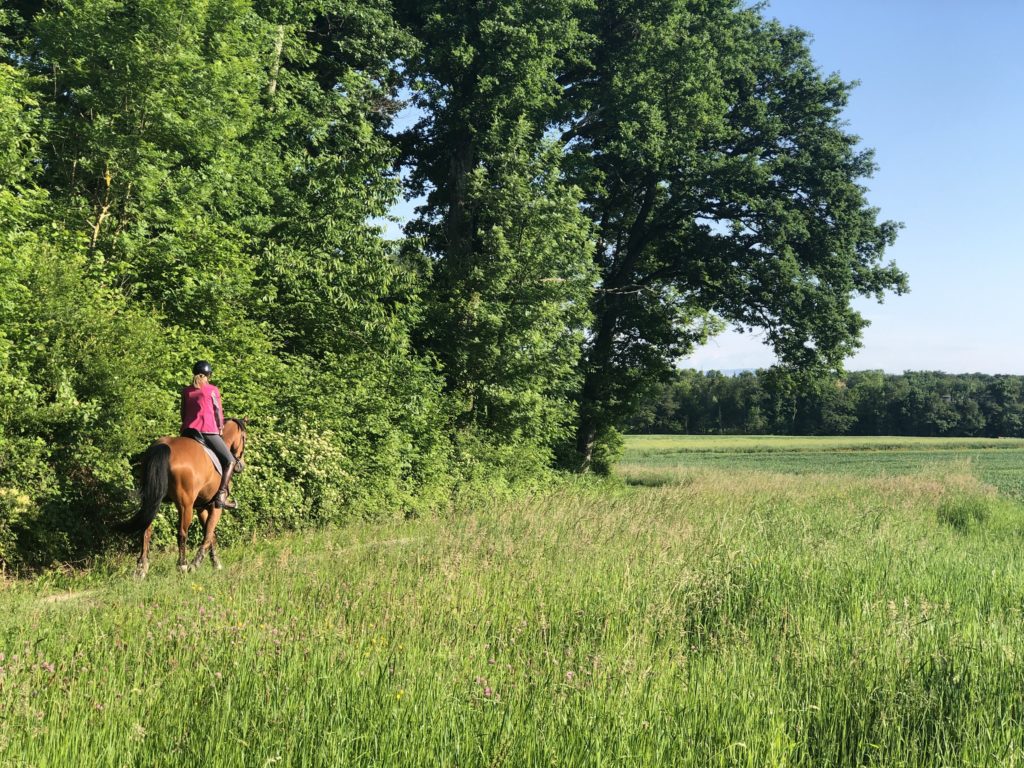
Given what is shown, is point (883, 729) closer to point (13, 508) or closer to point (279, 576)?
point (279, 576)

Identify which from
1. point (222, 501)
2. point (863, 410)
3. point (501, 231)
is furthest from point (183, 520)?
point (863, 410)

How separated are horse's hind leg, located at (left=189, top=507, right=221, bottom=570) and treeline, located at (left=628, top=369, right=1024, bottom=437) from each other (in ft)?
331

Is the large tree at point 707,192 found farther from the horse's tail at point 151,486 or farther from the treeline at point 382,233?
the horse's tail at point 151,486

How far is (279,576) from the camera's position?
7688 millimetres

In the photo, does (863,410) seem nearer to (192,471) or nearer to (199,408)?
(199,408)

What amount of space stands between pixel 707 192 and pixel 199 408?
21.0 metres

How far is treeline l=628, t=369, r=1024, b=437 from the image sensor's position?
113250 mm

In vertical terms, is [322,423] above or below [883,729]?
above

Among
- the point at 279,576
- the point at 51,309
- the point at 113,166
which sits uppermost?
the point at 113,166

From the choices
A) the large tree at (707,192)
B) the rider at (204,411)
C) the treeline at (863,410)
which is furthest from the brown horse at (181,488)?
the treeline at (863,410)

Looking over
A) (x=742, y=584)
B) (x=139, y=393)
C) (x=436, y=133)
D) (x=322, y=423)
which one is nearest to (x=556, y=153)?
(x=436, y=133)

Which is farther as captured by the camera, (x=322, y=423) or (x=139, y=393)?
(x=322, y=423)

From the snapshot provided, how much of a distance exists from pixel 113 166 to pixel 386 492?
26.9 ft

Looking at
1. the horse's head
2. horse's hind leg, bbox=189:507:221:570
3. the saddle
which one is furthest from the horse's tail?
the horse's head
